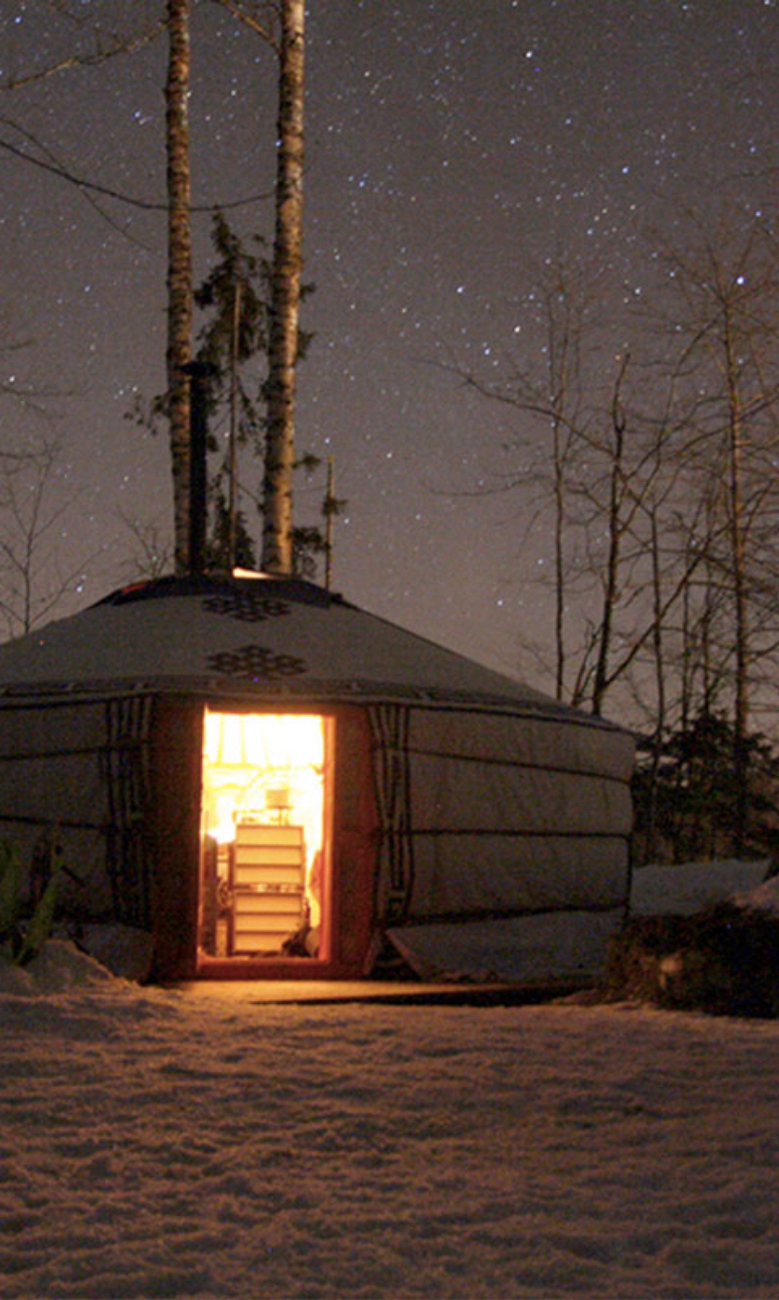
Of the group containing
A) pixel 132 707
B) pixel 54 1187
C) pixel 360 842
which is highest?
pixel 132 707

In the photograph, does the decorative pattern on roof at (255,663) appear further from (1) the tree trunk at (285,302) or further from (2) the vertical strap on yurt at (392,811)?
(1) the tree trunk at (285,302)

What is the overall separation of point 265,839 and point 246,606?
1.06m

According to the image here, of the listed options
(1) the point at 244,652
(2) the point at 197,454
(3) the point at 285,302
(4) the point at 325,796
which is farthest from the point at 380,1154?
(3) the point at 285,302

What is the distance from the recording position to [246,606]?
19.8 ft

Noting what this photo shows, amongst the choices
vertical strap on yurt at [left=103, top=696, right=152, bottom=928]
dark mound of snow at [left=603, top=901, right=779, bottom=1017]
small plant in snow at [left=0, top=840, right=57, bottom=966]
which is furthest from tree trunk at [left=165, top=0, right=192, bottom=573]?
A: dark mound of snow at [left=603, top=901, right=779, bottom=1017]

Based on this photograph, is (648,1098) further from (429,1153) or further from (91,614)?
(91,614)

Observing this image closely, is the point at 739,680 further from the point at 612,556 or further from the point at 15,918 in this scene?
the point at 15,918

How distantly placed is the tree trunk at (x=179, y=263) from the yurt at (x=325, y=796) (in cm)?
206

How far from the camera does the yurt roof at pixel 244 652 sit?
519cm

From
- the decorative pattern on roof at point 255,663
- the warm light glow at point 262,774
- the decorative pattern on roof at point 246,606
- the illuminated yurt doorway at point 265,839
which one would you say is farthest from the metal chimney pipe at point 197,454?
the decorative pattern on roof at point 255,663

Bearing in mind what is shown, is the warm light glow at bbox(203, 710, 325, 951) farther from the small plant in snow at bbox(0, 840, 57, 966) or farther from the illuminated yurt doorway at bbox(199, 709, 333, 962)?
the small plant in snow at bbox(0, 840, 57, 966)

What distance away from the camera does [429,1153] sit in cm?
249

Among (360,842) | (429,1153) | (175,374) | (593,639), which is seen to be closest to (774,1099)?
(429,1153)

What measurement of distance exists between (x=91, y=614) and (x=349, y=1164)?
167 inches
